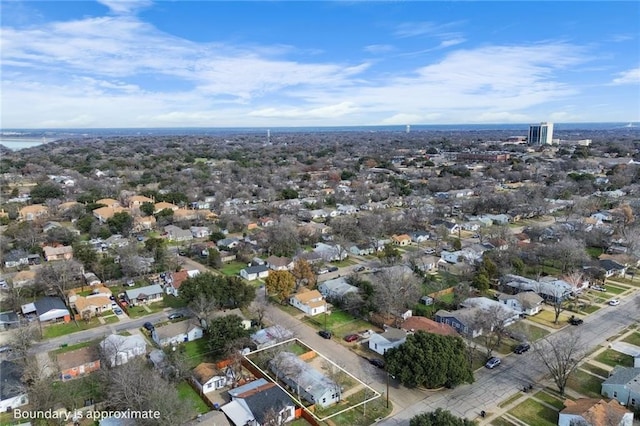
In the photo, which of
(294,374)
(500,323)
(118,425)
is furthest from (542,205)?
(118,425)

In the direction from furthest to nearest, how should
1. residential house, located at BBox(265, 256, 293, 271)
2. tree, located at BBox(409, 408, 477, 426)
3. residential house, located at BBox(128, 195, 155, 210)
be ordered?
residential house, located at BBox(128, 195, 155, 210) < residential house, located at BBox(265, 256, 293, 271) < tree, located at BBox(409, 408, 477, 426)

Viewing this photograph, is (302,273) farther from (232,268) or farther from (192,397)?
(192,397)

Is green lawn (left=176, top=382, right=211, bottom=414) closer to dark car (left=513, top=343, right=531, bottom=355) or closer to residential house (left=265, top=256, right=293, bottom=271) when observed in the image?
dark car (left=513, top=343, right=531, bottom=355)

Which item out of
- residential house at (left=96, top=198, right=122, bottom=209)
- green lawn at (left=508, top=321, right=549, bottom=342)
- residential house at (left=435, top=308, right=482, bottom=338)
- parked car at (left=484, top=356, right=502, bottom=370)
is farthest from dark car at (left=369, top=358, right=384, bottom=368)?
residential house at (left=96, top=198, right=122, bottom=209)

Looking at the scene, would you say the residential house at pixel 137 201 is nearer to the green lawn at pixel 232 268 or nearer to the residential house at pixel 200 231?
the residential house at pixel 200 231

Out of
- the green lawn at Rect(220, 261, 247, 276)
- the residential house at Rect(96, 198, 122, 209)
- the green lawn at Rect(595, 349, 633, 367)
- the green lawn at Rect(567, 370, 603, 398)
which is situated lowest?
the green lawn at Rect(567, 370, 603, 398)

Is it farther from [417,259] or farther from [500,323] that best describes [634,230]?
[500,323]
